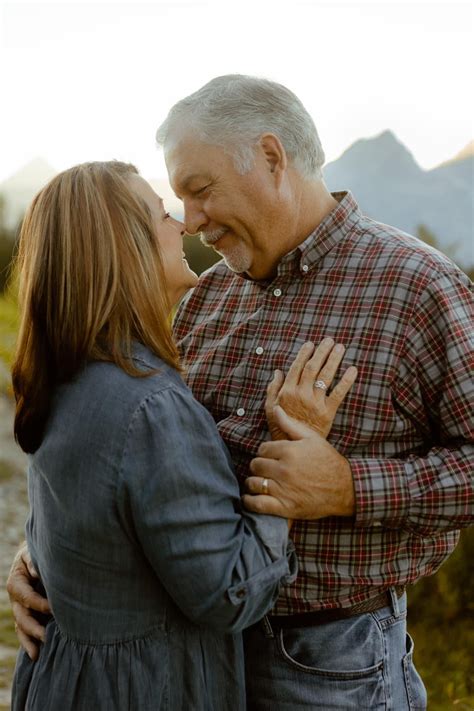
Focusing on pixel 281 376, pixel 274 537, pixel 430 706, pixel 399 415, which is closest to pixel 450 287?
pixel 399 415

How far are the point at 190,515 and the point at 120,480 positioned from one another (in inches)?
5.5

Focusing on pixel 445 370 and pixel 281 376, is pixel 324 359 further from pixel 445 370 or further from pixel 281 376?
pixel 445 370

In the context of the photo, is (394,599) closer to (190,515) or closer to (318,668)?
(318,668)

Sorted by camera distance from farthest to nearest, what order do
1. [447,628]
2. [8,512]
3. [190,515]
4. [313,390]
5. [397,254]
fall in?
[8,512]
[447,628]
[397,254]
[313,390]
[190,515]

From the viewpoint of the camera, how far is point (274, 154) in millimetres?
1992

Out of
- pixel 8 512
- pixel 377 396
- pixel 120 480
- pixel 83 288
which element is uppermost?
pixel 83 288

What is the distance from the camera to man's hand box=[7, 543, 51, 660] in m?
1.68

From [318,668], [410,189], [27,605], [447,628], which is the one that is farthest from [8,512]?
[318,668]

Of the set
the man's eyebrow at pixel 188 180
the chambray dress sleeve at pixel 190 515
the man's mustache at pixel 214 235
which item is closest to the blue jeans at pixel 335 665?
the chambray dress sleeve at pixel 190 515

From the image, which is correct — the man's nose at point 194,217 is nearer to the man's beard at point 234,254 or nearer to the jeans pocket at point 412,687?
the man's beard at point 234,254

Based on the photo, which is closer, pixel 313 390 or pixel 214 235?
pixel 313 390

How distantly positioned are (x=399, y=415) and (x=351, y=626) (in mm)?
484

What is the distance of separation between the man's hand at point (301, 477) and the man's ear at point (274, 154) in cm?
68

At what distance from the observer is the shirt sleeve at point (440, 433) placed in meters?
1.63
